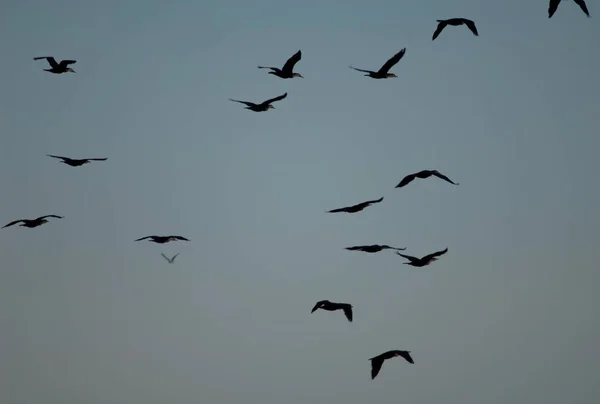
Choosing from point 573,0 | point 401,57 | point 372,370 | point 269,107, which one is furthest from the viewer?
point 269,107

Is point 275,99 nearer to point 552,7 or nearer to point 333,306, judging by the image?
point 333,306

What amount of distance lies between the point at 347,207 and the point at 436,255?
15.4 feet

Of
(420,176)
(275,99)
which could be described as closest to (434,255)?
(420,176)

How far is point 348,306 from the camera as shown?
160 feet

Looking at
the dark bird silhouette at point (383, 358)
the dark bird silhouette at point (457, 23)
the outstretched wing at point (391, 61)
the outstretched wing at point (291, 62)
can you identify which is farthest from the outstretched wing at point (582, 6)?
the dark bird silhouette at point (383, 358)

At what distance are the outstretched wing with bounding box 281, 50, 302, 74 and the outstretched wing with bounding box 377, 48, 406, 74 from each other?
3896 mm

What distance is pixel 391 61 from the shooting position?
49156 mm

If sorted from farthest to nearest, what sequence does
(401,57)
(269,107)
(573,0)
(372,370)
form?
(269,107) → (401,57) → (372,370) → (573,0)

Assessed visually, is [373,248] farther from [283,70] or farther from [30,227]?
[30,227]

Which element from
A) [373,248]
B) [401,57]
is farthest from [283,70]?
[373,248]

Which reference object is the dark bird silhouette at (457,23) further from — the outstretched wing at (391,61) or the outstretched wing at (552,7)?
the outstretched wing at (552,7)

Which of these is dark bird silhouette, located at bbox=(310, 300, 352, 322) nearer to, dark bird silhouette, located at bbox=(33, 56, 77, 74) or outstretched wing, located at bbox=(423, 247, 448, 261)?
outstretched wing, located at bbox=(423, 247, 448, 261)

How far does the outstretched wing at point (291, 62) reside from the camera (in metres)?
49.4

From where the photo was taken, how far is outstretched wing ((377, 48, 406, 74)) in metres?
48.5
